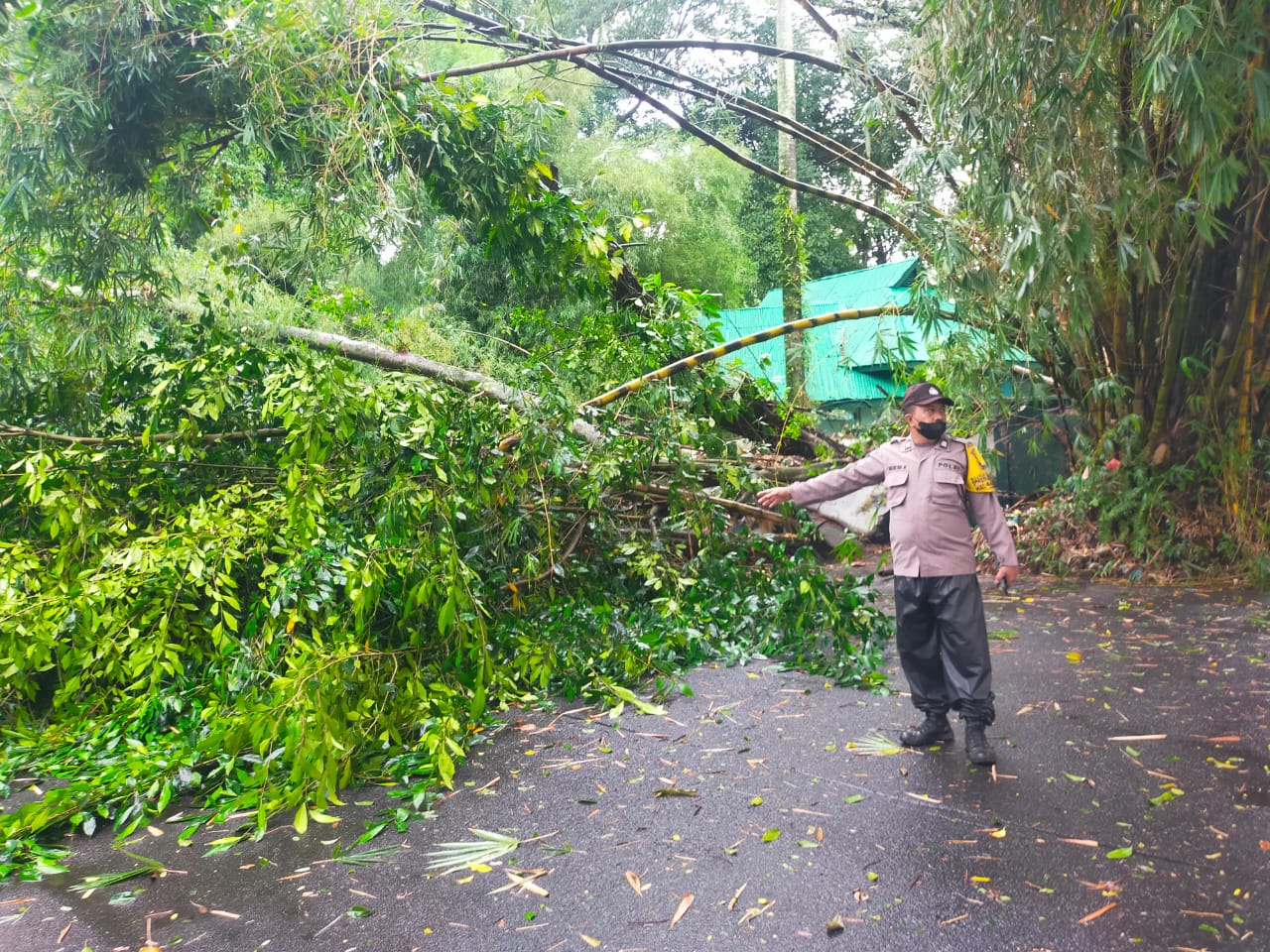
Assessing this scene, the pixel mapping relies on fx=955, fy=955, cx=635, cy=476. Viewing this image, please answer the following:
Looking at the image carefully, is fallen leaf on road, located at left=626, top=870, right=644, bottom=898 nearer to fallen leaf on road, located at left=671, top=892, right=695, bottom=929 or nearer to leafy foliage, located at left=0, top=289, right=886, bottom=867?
fallen leaf on road, located at left=671, top=892, right=695, bottom=929

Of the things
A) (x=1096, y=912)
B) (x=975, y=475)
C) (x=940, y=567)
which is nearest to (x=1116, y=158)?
(x=975, y=475)

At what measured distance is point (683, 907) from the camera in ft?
9.23

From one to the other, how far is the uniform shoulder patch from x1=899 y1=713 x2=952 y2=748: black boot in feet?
3.28

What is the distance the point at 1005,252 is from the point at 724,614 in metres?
2.69

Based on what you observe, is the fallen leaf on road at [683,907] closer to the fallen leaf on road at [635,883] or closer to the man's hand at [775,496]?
the fallen leaf on road at [635,883]

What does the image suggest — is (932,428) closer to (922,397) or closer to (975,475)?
(922,397)

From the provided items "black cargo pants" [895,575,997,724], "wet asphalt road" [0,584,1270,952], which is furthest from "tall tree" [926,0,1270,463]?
"wet asphalt road" [0,584,1270,952]

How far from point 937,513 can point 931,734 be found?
0.95 m

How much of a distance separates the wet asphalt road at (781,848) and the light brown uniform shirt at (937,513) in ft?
→ 2.66

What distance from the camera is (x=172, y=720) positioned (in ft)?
15.5

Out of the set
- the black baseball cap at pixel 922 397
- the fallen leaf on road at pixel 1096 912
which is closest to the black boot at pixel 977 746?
the fallen leaf on road at pixel 1096 912

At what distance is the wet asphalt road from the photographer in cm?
268

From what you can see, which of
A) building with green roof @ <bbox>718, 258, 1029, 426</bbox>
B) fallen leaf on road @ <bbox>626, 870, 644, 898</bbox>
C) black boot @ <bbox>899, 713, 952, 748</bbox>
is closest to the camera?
fallen leaf on road @ <bbox>626, 870, 644, 898</bbox>

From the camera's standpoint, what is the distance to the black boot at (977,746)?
3848 mm
